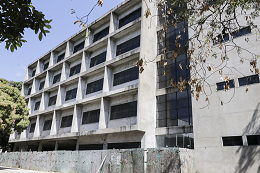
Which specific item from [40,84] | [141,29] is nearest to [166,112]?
[141,29]

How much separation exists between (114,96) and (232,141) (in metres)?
13.0

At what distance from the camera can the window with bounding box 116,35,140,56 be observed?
24.5m

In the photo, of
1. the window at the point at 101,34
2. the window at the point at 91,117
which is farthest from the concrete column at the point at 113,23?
the window at the point at 91,117

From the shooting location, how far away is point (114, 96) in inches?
960

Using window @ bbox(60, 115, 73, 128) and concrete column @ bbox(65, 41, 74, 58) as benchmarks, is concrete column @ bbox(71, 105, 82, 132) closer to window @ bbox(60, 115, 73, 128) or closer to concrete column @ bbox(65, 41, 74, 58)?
window @ bbox(60, 115, 73, 128)

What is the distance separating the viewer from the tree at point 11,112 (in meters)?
23.6

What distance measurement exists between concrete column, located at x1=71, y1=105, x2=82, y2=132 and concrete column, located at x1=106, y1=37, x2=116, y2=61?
7.58 meters

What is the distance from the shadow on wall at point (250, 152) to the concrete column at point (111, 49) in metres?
16.4

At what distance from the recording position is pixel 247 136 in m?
15.3

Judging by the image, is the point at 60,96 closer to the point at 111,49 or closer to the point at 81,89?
the point at 81,89

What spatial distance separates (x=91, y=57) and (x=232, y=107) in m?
20.0

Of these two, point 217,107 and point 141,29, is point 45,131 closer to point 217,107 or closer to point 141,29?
point 141,29

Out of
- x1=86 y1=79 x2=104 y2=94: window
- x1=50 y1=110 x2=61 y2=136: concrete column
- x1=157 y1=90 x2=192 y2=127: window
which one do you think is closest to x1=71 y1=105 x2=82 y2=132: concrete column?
x1=86 y1=79 x2=104 y2=94: window

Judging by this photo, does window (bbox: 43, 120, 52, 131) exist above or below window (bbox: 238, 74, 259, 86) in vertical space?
below
